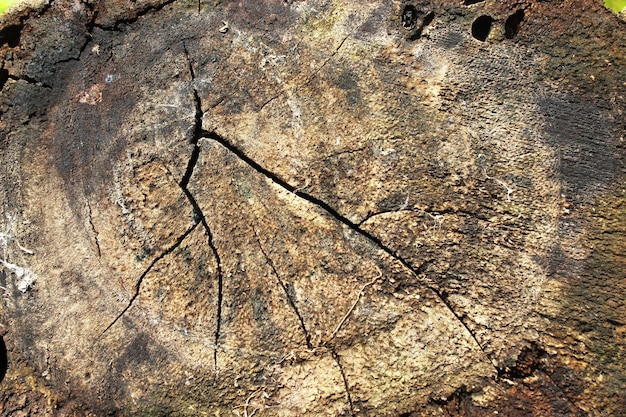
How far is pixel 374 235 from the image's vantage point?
1354 mm

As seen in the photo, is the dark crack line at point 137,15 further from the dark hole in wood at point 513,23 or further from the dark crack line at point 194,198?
the dark hole in wood at point 513,23

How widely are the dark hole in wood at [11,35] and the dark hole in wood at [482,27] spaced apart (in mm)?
1257

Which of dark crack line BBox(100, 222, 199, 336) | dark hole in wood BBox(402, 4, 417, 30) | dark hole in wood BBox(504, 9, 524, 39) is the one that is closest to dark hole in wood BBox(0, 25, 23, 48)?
dark crack line BBox(100, 222, 199, 336)

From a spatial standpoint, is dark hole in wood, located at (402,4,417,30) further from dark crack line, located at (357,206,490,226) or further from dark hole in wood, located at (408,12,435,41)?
dark crack line, located at (357,206,490,226)

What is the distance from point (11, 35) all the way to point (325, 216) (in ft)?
3.39

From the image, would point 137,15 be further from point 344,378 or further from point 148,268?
point 344,378

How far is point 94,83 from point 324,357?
38.2 inches

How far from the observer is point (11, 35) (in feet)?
5.04

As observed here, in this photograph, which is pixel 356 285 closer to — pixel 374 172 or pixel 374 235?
pixel 374 235

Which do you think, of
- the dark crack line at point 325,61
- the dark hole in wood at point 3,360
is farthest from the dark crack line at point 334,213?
the dark hole in wood at point 3,360

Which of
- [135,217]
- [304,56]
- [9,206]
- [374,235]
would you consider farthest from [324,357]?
[9,206]

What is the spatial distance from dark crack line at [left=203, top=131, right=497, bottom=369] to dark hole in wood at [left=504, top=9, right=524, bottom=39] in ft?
2.07

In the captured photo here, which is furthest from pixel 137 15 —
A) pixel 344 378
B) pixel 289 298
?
pixel 344 378

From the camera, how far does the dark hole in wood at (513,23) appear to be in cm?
140
